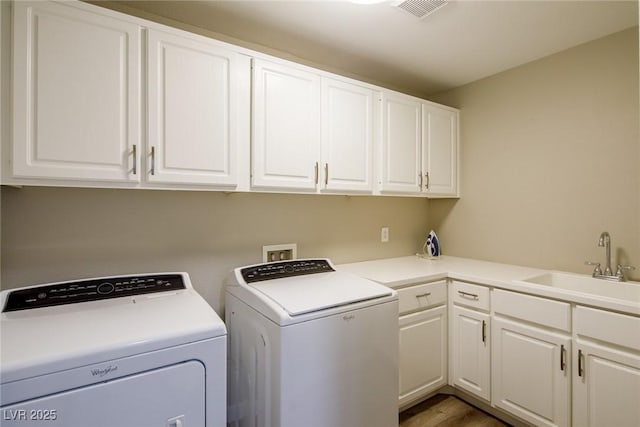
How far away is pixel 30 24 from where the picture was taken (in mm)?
1146

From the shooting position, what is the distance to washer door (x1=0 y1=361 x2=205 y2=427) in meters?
0.82

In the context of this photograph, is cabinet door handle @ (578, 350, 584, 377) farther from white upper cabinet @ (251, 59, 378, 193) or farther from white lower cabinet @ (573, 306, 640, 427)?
white upper cabinet @ (251, 59, 378, 193)

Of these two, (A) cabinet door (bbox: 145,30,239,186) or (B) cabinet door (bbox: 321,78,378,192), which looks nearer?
(A) cabinet door (bbox: 145,30,239,186)

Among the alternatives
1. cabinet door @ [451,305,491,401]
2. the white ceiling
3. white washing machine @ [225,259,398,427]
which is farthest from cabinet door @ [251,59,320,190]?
cabinet door @ [451,305,491,401]

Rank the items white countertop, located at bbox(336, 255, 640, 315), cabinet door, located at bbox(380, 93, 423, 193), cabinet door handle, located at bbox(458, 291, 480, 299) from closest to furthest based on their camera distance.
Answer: white countertop, located at bbox(336, 255, 640, 315) → cabinet door handle, located at bbox(458, 291, 480, 299) → cabinet door, located at bbox(380, 93, 423, 193)

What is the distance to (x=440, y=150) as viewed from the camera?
8.11 ft

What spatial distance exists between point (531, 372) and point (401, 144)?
1546 millimetres

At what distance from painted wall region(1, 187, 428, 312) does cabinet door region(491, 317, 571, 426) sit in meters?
1.05

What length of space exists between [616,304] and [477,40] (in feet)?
5.20

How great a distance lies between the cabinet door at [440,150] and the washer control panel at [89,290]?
6.12 feet

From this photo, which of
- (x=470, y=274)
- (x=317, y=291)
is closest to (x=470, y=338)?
(x=470, y=274)

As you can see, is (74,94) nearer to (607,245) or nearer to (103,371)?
(103,371)

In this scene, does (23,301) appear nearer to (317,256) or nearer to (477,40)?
(317,256)

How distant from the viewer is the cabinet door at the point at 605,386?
4.48ft
